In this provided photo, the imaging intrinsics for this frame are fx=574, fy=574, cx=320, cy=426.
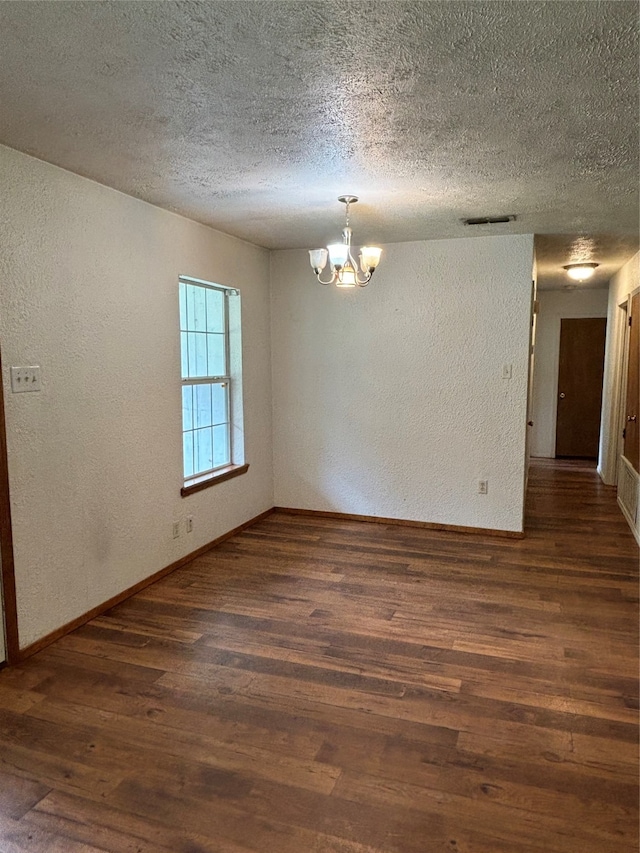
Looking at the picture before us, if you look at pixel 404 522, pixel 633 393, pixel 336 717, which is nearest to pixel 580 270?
pixel 633 393

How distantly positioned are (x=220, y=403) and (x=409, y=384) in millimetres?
1576

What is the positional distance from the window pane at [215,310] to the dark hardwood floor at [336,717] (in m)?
1.89

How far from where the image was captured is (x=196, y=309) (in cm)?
432

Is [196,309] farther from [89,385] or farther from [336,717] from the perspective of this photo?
[336,717]

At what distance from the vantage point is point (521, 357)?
4477 millimetres

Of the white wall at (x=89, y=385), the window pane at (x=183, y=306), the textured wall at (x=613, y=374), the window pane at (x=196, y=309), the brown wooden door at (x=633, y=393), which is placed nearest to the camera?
the white wall at (x=89, y=385)

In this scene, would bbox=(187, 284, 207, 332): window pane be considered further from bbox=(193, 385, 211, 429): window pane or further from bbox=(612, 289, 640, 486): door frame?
bbox=(612, 289, 640, 486): door frame

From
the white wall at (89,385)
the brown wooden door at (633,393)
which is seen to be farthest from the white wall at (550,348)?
the white wall at (89,385)

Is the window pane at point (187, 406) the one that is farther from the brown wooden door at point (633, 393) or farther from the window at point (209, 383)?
the brown wooden door at point (633, 393)

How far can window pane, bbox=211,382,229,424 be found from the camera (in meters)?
4.57

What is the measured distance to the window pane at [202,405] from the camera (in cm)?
430

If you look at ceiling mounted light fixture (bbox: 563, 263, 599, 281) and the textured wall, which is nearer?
ceiling mounted light fixture (bbox: 563, 263, 599, 281)

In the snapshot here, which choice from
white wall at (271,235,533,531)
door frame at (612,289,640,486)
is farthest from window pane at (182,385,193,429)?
door frame at (612,289,640,486)

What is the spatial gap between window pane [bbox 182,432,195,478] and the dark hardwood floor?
2.29 ft
